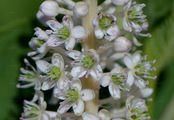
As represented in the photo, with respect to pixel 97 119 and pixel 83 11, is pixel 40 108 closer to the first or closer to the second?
pixel 97 119

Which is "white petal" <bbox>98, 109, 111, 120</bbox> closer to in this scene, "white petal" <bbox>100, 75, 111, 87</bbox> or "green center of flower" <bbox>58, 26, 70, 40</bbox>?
"white petal" <bbox>100, 75, 111, 87</bbox>

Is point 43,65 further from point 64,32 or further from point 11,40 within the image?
point 11,40

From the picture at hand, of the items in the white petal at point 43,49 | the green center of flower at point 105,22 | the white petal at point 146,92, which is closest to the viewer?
the green center of flower at point 105,22

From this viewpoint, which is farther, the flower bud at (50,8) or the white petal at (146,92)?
the white petal at (146,92)

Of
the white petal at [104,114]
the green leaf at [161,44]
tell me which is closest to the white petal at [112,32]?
the white petal at [104,114]

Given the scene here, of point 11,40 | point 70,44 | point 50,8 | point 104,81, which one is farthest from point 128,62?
point 11,40

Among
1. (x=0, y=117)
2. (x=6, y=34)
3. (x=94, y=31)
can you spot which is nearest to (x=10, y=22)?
(x=6, y=34)

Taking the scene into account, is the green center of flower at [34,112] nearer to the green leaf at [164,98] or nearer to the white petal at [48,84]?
the white petal at [48,84]
